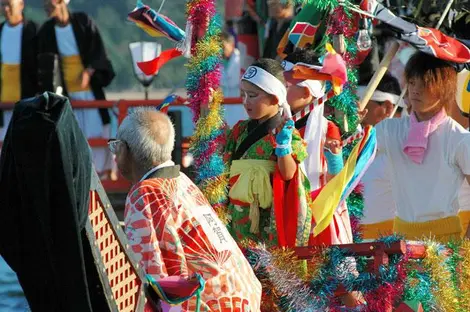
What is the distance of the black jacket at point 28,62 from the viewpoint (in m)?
11.2

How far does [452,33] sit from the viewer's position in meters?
7.70

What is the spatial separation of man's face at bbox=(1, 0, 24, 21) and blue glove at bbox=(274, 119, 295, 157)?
5.83 metres

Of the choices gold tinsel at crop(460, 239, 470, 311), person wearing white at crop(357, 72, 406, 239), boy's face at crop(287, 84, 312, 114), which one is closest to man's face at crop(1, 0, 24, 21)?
person wearing white at crop(357, 72, 406, 239)

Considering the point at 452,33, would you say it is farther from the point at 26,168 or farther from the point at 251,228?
the point at 26,168

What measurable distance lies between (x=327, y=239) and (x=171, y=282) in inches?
78.5

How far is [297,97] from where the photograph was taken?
651 cm

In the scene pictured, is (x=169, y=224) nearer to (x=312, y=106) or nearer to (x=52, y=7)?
(x=312, y=106)

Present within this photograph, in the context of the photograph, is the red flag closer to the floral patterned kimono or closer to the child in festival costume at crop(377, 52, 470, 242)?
the floral patterned kimono

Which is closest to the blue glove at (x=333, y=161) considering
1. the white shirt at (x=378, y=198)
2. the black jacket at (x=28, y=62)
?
the white shirt at (x=378, y=198)

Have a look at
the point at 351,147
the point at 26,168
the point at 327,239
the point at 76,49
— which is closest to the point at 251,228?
the point at 327,239

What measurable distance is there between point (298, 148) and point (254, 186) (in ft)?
0.94

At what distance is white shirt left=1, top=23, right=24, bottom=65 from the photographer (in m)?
11.2

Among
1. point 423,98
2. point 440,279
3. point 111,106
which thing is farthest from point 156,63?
point 111,106

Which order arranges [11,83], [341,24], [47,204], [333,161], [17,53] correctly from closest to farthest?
[47,204] < [333,161] < [341,24] < [17,53] < [11,83]
